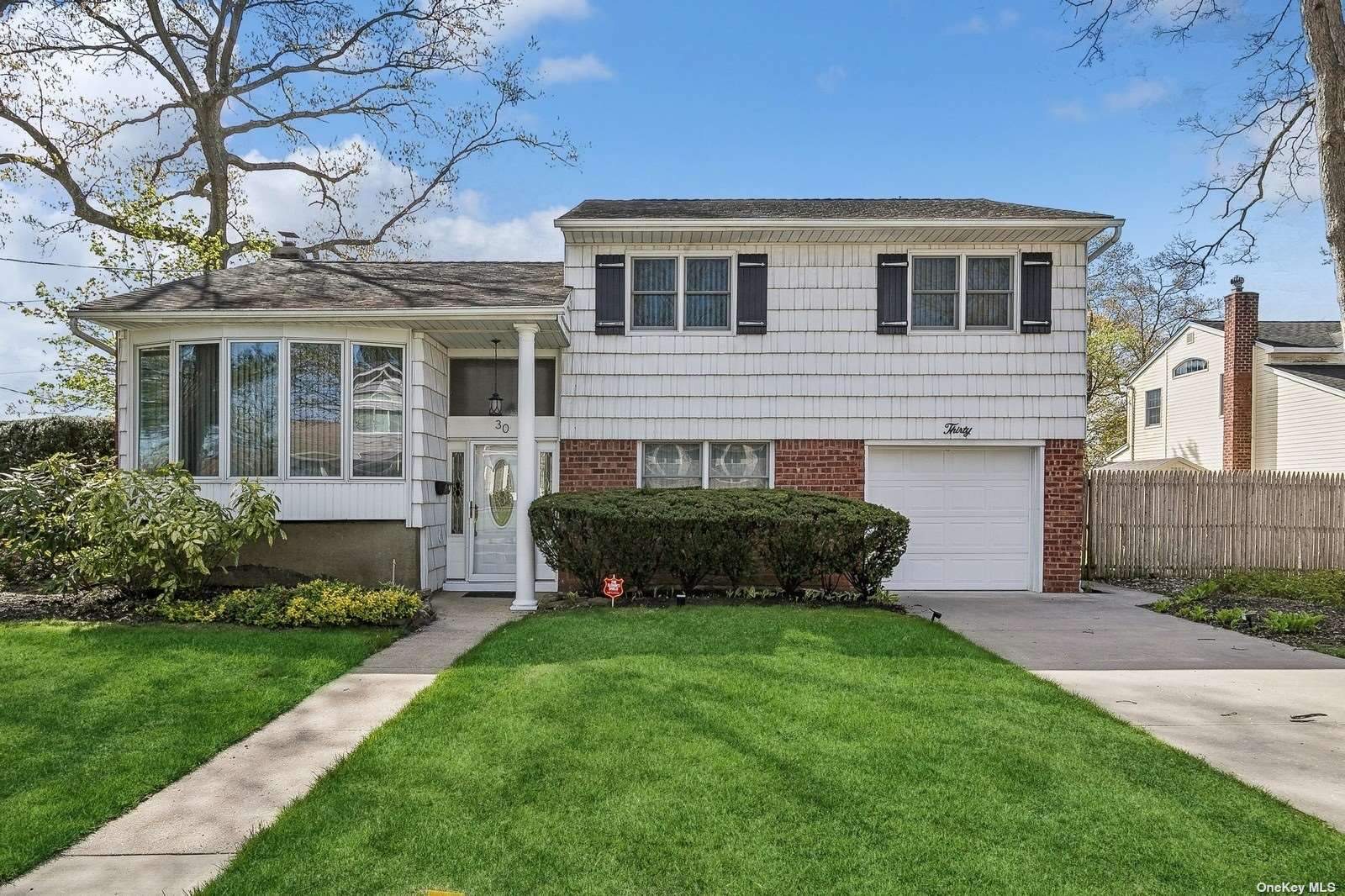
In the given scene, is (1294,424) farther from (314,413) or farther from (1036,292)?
(314,413)

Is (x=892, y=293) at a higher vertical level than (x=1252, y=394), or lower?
higher

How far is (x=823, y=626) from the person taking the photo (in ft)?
23.0

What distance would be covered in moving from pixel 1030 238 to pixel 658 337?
16.2 ft

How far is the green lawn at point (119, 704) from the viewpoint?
360cm

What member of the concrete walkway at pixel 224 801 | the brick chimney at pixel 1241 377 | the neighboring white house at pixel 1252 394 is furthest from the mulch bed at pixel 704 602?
the brick chimney at pixel 1241 377

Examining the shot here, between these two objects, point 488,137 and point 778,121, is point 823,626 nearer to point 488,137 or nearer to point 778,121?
point 778,121

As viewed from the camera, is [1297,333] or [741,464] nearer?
Result: [741,464]

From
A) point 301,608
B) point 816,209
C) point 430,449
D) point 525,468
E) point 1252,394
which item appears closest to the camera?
point 301,608

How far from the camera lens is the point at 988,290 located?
996 centimetres

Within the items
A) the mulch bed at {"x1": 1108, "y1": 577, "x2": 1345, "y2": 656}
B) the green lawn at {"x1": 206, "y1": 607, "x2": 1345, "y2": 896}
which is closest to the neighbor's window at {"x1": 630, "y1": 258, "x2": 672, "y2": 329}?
the green lawn at {"x1": 206, "y1": 607, "x2": 1345, "y2": 896}

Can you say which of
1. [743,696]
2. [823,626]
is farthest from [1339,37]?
[743,696]

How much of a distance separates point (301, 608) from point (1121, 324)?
3134cm

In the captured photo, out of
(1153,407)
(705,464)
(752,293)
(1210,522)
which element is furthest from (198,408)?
(1153,407)

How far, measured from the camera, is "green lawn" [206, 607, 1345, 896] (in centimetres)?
289
